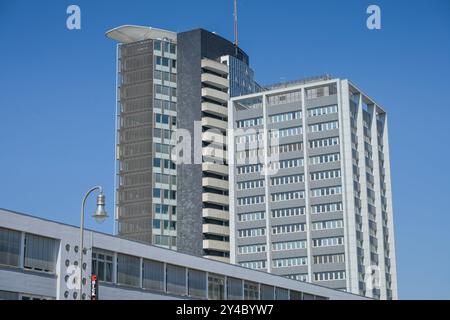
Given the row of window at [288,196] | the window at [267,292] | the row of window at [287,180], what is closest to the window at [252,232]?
the row of window at [288,196]

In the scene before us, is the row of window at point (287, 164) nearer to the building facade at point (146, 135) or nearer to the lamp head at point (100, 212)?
the building facade at point (146, 135)

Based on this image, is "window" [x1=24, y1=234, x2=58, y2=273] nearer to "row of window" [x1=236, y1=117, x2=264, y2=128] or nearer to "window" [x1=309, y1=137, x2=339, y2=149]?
"window" [x1=309, y1=137, x2=339, y2=149]

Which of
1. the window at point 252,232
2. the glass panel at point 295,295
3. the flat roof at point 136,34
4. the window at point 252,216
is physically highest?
the flat roof at point 136,34

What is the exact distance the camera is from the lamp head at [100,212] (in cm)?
3669

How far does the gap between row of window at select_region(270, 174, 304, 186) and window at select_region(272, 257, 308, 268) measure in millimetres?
16149

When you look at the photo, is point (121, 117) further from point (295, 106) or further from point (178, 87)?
point (295, 106)

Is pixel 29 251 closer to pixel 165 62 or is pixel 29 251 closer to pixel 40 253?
pixel 40 253

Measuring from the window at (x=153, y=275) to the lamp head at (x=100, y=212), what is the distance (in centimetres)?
2906

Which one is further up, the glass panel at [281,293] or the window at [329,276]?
the window at [329,276]

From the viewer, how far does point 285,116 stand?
17250 centimetres

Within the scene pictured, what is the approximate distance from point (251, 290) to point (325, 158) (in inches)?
3547
